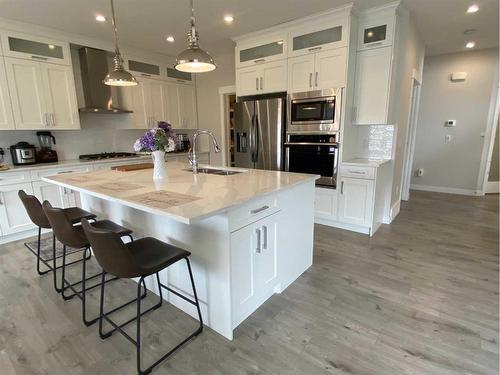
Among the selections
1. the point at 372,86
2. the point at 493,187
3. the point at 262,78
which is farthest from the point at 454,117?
the point at 262,78

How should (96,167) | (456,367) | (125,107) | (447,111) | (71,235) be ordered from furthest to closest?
(447,111), (125,107), (96,167), (71,235), (456,367)

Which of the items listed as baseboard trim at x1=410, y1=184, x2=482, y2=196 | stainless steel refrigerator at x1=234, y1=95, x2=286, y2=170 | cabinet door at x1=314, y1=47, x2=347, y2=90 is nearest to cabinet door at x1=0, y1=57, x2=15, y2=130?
stainless steel refrigerator at x1=234, y1=95, x2=286, y2=170

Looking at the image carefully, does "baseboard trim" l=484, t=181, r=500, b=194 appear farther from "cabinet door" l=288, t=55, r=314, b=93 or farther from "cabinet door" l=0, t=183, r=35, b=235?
"cabinet door" l=0, t=183, r=35, b=235

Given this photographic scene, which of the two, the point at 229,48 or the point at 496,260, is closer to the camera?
the point at 496,260

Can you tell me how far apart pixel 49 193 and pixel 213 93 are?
3267mm

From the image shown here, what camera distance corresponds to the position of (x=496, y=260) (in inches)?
107

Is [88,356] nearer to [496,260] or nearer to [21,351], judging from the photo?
[21,351]

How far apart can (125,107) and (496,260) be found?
17.3 feet

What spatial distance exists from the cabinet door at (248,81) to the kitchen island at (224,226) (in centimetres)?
208

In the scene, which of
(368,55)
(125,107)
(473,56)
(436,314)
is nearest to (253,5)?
(368,55)

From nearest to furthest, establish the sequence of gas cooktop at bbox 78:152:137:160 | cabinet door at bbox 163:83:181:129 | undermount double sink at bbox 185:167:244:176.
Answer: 1. undermount double sink at bbox 185:167:244:176
2. gas cooktop at bbox 78:152:137:160
3. cabinet door at bbox 163:83:181:129

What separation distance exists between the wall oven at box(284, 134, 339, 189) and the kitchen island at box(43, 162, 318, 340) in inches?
47.5

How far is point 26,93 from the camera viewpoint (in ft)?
11.3

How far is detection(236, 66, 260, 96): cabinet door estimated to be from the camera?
398 centimetres
